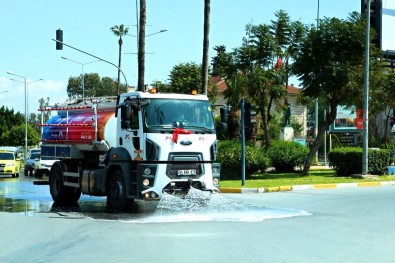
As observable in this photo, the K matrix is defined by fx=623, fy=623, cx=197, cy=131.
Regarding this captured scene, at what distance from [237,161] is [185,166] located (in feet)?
53.1

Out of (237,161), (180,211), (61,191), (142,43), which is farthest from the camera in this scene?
(237,161)

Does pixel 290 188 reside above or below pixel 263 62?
below

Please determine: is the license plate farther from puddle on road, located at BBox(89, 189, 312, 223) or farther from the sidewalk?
the sidewalk

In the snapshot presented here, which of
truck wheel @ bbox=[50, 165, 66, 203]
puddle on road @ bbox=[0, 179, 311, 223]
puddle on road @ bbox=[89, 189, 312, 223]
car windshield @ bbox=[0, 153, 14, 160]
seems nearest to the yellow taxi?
car windshield @ bbox=[0, 153, 14, 160]

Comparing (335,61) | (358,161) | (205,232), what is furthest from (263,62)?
(205,232)

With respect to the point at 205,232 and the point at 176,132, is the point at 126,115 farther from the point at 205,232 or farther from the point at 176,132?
the point at 205,232

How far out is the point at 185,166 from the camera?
14.8 metres

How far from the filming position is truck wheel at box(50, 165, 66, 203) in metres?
19.0

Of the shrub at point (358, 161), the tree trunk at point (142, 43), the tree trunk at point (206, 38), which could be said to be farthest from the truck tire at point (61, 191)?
the shrub at point (358, 161)

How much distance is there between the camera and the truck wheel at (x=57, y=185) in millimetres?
19034

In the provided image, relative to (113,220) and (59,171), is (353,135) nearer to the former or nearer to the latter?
(59,171)

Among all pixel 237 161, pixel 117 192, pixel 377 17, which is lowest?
pixel 117 192

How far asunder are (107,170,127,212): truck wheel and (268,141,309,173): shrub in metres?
18.8

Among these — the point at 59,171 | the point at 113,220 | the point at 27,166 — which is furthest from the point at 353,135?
the point at 113,220
